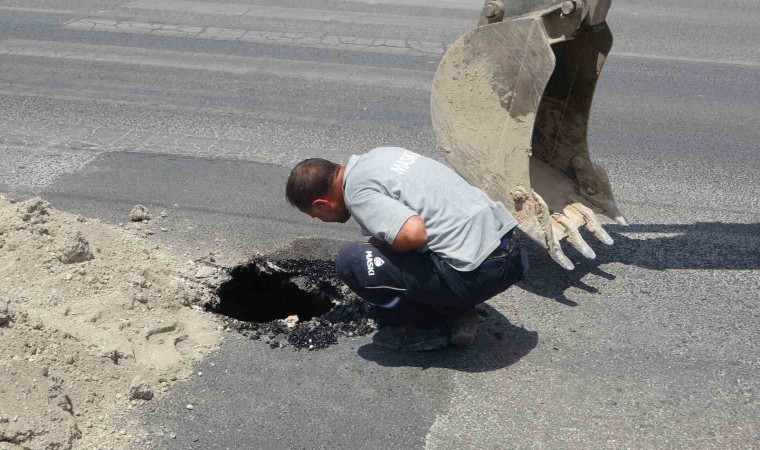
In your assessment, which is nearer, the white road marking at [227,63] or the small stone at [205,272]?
the small stone at [205,272]

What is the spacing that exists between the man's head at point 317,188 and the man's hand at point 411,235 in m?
0.37

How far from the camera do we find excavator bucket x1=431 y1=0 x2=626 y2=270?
4566mm

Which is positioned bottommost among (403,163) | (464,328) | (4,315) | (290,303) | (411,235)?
(290,303)

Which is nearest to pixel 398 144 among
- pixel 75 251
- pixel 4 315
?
pixel 75 251

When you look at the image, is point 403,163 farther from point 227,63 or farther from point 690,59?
point 690,59

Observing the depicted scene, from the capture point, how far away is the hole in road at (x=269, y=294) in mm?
4784

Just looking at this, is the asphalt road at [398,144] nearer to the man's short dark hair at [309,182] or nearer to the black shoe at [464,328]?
the black shoe at [464,328]

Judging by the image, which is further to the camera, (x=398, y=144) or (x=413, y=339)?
(x=398, y=144)

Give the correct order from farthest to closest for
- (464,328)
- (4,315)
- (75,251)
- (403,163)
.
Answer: (75,251) → (464,328) → (403,163) → (4,315)

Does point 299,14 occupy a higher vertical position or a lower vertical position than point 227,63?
higher

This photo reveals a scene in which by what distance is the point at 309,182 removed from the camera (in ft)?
12.8

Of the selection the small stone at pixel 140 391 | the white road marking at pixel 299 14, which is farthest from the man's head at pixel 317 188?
the white road marking at pixel 299 14

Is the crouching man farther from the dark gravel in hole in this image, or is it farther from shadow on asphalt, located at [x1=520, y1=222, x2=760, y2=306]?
shadow on asphalt, located at [x1=520, y1=222, x2=760, y2=306]

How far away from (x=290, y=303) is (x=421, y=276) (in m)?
1.21
